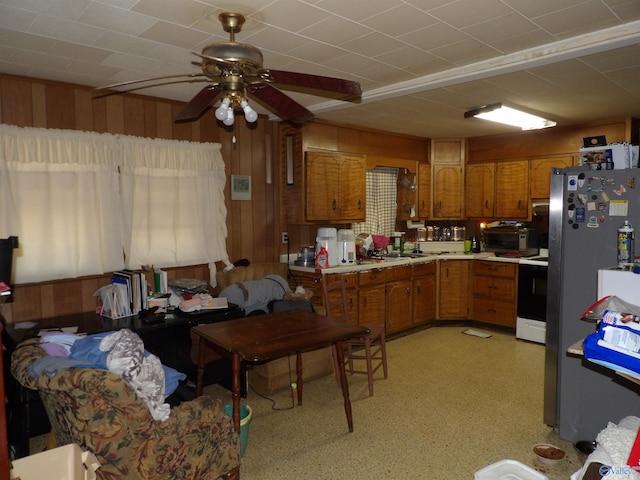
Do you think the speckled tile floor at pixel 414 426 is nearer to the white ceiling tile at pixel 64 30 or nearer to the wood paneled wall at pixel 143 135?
the wood paneled wall at pixel 143 135

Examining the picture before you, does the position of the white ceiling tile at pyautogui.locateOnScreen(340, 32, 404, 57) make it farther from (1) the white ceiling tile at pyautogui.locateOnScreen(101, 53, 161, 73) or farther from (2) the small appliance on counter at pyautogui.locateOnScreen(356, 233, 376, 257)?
(2) the small appliance on counter at pyautogui.locateOnScreen(356, 233, 376, 257)

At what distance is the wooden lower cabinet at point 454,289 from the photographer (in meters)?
5.50

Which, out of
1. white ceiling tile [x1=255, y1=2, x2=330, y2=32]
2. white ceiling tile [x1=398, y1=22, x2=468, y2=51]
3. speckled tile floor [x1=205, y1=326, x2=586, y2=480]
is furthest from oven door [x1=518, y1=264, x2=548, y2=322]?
white ceiling tile [x1=255, y1=2, x2=330, y2=32]

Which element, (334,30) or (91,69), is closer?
(334,30)

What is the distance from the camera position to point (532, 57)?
2.83 meters

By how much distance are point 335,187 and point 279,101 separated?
7.86 ft

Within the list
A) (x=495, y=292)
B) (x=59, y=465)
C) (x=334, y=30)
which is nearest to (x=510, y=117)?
(x=495, y=292)

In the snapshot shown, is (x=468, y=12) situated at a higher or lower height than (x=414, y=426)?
higher

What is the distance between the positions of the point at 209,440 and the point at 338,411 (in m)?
1.33

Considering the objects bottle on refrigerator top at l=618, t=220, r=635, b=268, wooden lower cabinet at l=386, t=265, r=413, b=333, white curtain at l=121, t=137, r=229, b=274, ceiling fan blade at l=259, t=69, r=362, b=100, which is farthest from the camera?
wooden lower cabinet at l=386, t=265, r=413, b=333

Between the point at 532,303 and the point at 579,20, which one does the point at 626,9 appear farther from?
the point at 532,303

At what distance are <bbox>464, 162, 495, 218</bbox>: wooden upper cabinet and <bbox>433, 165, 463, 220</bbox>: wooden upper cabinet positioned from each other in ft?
0.34

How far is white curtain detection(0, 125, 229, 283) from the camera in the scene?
10.5ft

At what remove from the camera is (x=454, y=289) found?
5.51 meters
